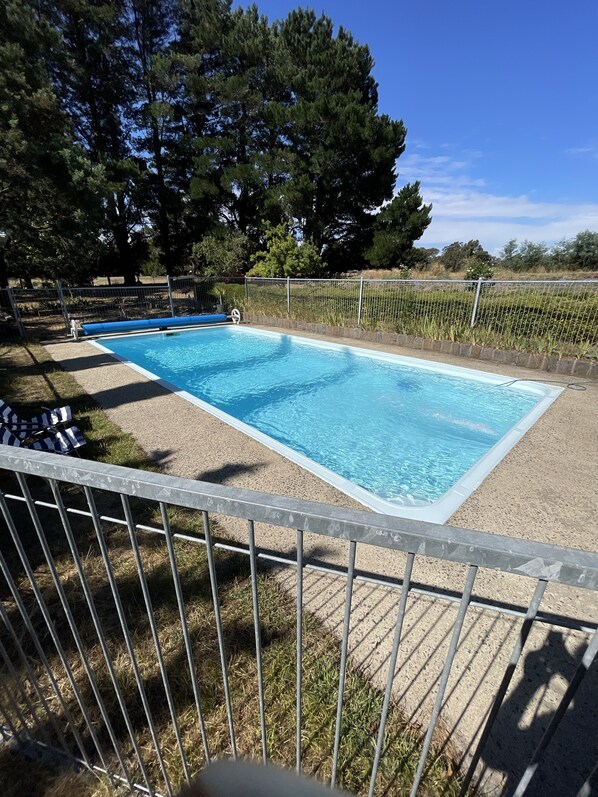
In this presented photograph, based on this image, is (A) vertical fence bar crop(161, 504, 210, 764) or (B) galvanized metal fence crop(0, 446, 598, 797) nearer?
(B) galvanized metal fence crop(0, 446, 598, 797)

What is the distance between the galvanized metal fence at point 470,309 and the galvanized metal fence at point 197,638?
7716 mm

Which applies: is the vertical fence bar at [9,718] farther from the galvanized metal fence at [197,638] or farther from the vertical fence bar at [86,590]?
the vertical fence bar at [86,590]

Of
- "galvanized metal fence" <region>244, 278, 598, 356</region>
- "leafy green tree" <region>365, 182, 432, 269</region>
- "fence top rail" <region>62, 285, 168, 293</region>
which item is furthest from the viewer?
"leafy green tree" <region>365, 182, 432, 269</region>

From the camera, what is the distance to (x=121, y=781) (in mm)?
1481

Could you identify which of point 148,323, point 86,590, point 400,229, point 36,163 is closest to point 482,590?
point 86,590

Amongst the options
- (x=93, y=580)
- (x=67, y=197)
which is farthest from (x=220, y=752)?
(x=67, y=197)

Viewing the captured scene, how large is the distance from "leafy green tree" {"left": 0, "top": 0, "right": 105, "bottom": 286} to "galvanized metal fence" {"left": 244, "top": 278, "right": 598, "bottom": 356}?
8.80 m

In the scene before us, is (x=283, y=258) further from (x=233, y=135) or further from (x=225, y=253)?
(x=233, y=135)

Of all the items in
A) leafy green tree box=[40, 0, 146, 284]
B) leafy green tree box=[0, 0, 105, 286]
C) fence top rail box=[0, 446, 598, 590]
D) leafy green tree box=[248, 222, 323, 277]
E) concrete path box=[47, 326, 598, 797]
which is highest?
leafy green tree box=[40, 0, 146, 284]

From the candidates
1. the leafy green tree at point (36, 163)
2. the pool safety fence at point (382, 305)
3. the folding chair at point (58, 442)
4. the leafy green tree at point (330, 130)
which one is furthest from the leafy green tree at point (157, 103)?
the folding chair at point (58, 442)

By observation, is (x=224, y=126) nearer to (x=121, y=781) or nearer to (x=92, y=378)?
(x=92, y=378)

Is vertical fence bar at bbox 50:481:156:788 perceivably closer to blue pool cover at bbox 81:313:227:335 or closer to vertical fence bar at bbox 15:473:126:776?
vertical fence bar at bbox 15:473:126:776

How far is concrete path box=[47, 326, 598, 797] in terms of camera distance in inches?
65.9

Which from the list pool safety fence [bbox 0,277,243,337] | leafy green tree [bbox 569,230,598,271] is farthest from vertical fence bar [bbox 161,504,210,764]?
leafy green tree [bbox 569,230,598,271]
